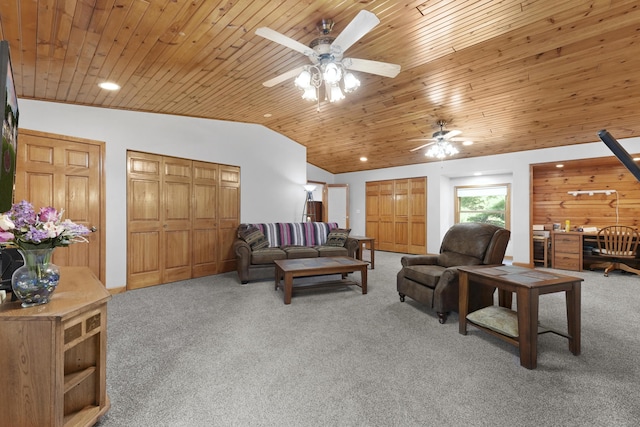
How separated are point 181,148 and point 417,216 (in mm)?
5506

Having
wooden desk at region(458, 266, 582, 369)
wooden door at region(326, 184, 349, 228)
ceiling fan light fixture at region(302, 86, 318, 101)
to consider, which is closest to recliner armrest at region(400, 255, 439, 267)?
wooden desk at region(458, 266, 582, 369)

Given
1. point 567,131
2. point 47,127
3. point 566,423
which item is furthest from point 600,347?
point 47,127

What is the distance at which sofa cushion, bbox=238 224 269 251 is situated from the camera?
4.75 metres

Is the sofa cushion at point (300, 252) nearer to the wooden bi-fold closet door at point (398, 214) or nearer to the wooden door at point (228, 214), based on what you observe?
the wooden door at point (228, 214)

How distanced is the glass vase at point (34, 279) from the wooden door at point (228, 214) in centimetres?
380

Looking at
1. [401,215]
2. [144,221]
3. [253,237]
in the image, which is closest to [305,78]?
[253,237]

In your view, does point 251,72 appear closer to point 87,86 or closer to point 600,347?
point 87,86

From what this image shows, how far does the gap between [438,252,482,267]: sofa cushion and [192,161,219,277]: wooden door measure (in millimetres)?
3616

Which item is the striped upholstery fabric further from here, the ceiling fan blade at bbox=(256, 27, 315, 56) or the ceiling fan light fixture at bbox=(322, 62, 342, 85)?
the ceiling fan blade at bbox=(256, 27, 315, 56)

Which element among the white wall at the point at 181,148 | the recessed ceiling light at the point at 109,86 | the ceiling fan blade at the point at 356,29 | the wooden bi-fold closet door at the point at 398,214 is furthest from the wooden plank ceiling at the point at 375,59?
the wooden bi-fold closet door at the point at 398,214

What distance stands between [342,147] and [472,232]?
13.0 ft

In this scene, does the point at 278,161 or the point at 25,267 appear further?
the point at 278,161

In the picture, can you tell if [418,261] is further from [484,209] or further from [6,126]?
[484,209]

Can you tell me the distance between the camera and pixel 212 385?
188cm
